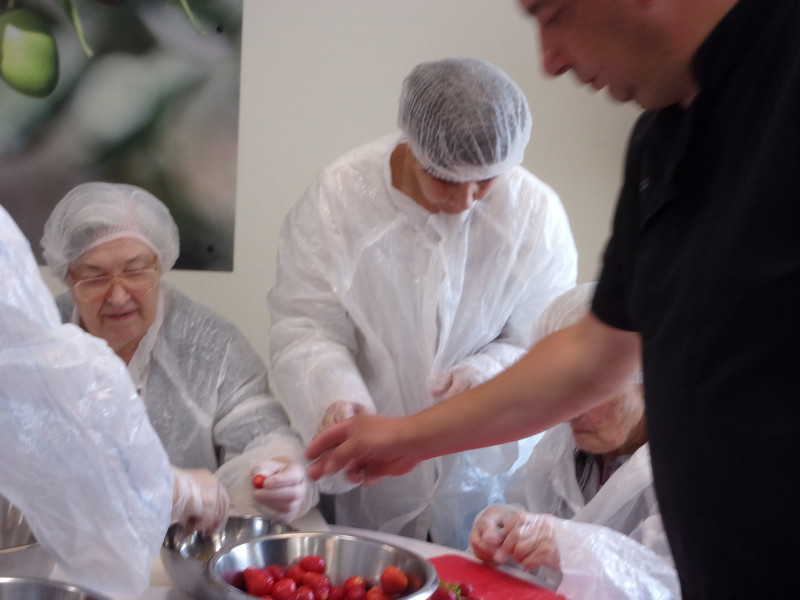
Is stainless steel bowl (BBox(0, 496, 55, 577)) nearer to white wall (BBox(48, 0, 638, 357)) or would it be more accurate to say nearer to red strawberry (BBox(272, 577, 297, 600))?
red strawberry (BBox(272, 577, 297, 600))

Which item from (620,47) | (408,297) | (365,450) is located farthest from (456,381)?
(620,47)

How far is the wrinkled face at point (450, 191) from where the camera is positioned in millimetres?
1817

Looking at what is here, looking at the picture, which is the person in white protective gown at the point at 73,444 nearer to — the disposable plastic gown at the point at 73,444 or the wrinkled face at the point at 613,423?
the disposable plastic gown at the point at 73,444

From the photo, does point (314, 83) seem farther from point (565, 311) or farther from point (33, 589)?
point (33, 589)

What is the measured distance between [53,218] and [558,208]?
1150 mm

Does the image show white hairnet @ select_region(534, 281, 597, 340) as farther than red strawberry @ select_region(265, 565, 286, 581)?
Yes

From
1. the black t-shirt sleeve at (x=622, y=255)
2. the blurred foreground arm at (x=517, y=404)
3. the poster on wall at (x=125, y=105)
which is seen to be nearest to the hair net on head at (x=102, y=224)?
the poster on wall at (x=125, y=105)

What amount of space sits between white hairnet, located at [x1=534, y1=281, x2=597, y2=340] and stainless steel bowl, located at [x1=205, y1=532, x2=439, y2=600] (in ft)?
1.90

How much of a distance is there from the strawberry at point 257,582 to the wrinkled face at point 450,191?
2.89ft

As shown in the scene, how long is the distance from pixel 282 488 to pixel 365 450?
1.14ft

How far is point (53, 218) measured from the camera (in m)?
2.00

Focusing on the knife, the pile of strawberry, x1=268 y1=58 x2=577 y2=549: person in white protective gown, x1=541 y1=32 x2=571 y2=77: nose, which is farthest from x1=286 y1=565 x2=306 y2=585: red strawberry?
x1=541 y1=32 x2=571 y2=77: nose

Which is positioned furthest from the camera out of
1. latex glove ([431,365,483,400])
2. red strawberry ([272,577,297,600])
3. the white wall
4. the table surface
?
the white wall

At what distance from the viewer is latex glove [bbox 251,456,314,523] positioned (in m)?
1.60
